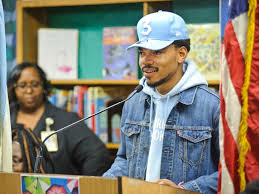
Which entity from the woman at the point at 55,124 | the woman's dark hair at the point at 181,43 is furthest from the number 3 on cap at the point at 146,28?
the woman at the point at 55,124

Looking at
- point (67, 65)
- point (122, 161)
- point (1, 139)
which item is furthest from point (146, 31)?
point (67, 65)

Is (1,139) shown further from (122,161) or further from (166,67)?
(166,67)

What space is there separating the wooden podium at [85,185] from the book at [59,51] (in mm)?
1952

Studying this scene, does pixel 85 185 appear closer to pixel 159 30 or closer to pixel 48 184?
pixel 48 184

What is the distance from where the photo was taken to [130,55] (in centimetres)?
315

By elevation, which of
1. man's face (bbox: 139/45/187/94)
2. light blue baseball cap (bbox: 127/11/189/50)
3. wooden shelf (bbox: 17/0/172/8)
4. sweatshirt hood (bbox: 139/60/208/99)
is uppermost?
wooden shelf (bbox: 17/0/172/8)

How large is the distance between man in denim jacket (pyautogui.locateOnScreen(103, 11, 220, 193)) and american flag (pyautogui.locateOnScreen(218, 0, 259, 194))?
0.33m

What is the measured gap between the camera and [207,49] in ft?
9.45

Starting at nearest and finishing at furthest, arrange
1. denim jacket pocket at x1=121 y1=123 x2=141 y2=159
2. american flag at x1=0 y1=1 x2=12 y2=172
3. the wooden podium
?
the wooden podium < american flag at x1=0 y1=1 x2=12 y2=172 < denim jacket pocket at x1=121 y1=123 x2=141 y2=159

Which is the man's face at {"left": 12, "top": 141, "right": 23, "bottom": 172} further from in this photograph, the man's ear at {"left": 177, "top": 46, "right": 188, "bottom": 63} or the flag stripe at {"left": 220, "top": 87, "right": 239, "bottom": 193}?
the flag stripe at {"left": 220, "top": 87, "right": 239, "bottom": 193}

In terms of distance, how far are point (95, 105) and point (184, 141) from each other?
154cm

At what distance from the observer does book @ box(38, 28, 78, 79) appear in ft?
11.2

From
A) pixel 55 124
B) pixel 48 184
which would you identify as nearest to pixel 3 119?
pixel 48 184

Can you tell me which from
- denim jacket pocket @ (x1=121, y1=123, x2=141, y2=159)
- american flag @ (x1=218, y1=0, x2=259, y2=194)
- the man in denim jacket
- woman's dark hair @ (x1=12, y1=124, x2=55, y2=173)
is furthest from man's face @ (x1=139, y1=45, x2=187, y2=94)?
woman's dark hair @ (x1=12, y1=124, x2=55, y2=173)
